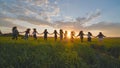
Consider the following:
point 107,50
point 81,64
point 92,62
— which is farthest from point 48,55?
point 107,50

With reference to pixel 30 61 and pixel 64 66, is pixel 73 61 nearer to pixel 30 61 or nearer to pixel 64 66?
pixel 64 66

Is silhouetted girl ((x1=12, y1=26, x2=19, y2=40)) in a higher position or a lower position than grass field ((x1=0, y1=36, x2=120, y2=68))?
higher

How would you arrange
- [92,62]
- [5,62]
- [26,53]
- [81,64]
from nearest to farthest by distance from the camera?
1. [5,62]
2. [26,53]
3. [81,64]
4. [92,62]

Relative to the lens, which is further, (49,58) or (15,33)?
(15,33)

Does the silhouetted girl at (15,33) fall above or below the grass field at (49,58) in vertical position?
above

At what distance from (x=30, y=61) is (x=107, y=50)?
45.1 feet

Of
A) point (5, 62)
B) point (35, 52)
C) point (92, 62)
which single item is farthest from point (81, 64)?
point (5, 62)

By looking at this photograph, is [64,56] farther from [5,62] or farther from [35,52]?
[5,62]

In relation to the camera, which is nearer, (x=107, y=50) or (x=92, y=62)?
(x=92, y=62)

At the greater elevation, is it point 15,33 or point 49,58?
point 15,33

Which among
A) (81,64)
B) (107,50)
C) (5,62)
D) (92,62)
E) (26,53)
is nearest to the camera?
(5,62)

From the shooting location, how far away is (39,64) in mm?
22078

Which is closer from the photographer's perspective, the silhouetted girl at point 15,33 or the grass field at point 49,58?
the grass field at point 49,58

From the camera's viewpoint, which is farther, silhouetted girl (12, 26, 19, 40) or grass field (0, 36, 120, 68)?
silhouetted girl (12, 26, 19, 40)
